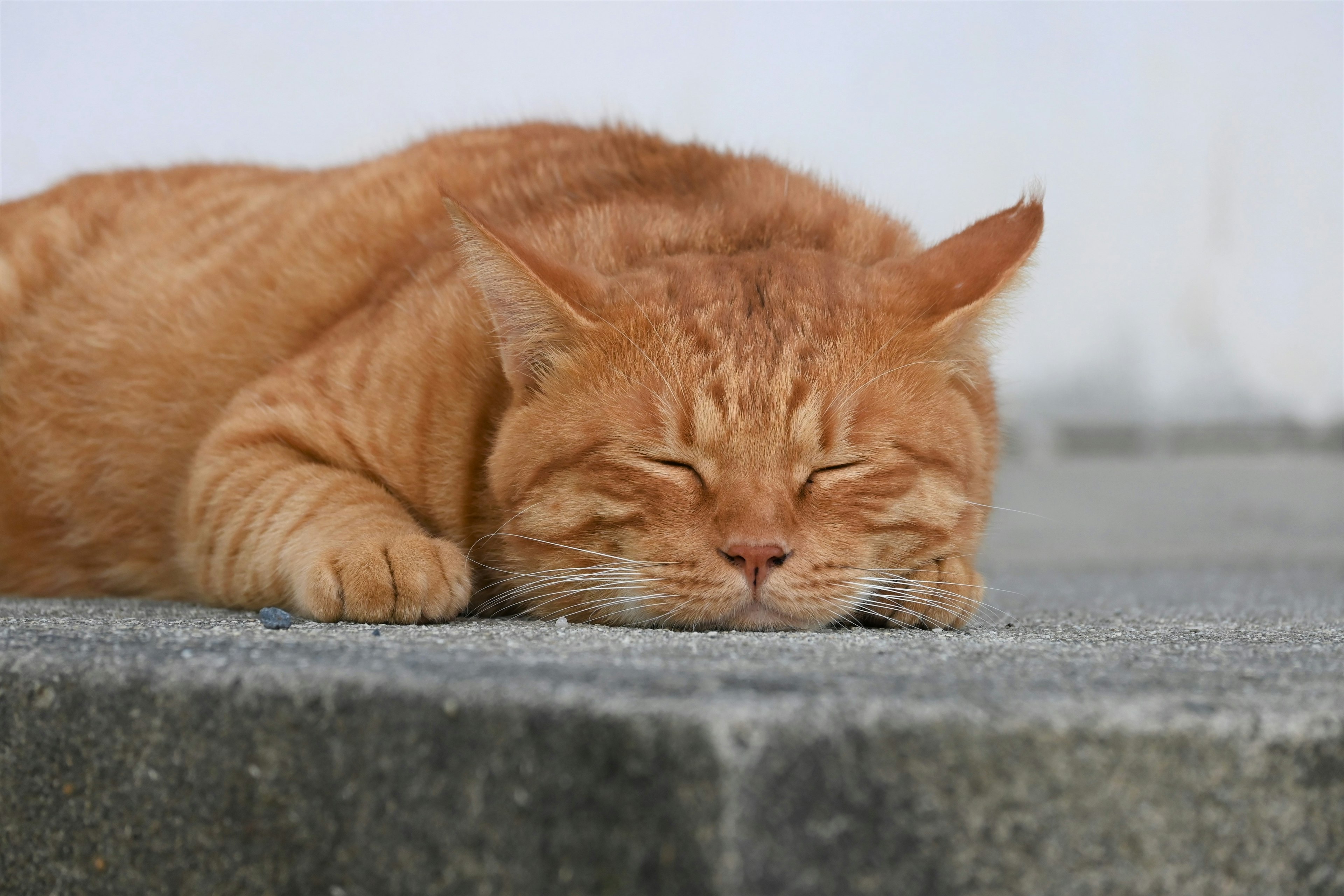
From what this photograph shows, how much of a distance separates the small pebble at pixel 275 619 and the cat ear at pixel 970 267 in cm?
115

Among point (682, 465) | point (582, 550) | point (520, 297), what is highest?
point (520, 297)

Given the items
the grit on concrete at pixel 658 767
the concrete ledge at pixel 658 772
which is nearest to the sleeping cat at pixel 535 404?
the grit on concrete at pixel 658 767

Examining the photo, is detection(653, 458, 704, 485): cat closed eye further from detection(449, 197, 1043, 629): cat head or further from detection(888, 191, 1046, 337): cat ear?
detection(888, 191, 1046, 337): cat ear

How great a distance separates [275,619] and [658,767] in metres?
0.94

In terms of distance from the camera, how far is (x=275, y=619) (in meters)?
1.73

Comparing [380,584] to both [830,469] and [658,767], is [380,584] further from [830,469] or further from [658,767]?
[658,767]

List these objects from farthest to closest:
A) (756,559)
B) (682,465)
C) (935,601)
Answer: (935,601), (682,465), (756,559)

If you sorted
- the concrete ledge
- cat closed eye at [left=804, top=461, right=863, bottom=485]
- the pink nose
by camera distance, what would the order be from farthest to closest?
cat closed eye at [left=804, top=461, right=863, bottom=485] < the pink nose < the concrete ledge

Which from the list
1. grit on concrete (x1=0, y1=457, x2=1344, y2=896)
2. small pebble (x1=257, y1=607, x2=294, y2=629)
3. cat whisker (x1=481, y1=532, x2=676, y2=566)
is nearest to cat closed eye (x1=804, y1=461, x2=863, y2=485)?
cat whisker (x1=481, y1=532, x2=676, y2=566)

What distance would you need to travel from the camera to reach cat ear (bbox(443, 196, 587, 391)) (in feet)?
5.86

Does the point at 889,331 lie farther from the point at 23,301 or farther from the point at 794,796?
the point at 23,301

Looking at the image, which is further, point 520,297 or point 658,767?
point 520,297

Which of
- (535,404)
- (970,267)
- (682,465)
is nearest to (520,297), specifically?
(535,404)

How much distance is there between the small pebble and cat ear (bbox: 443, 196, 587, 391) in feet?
1.78
